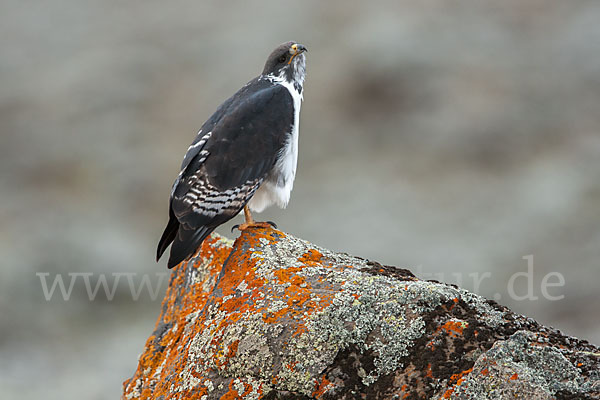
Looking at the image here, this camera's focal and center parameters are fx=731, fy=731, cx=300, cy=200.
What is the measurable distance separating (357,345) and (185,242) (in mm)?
2049

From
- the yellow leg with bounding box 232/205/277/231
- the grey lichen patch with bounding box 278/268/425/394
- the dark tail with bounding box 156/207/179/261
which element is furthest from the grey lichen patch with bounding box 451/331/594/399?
the dark tail with bounding box 156/207/179/261

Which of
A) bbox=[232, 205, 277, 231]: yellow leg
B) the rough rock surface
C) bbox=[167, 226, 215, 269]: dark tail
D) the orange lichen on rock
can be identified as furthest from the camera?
bbox=[232, 205, 277, 231]: yellow leg

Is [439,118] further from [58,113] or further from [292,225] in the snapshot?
Answer: [58,113]

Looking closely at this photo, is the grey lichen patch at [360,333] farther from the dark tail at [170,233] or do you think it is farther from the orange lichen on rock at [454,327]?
the dark tail at [170,233]

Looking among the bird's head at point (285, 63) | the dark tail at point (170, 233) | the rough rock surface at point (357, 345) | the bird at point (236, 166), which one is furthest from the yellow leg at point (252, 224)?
the bird's head at point (285, 63)

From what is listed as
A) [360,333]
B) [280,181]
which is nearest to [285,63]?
[280,181]

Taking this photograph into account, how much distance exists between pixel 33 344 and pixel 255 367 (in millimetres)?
12266

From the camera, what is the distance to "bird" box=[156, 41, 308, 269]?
19.5 feet

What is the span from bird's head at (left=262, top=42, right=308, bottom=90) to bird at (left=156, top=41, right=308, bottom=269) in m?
0.11

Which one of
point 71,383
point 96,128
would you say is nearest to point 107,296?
point 71,383

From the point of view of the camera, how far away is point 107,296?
54.5 feet

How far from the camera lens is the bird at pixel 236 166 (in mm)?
5945

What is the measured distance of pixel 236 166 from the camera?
6375mm

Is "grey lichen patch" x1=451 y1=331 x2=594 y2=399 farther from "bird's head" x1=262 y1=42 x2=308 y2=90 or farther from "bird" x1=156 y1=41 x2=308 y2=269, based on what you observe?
"bird's head" x1=262 y1=42 x2=308 y2=90
